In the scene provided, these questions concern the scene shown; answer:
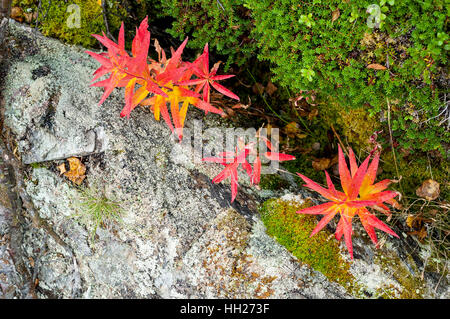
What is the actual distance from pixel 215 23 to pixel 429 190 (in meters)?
2.50

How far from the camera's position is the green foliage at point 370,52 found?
233 centimetres

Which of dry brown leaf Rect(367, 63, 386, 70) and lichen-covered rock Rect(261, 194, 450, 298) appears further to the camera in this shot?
lichen-covered rock Rect(261, 194, 450, 298)

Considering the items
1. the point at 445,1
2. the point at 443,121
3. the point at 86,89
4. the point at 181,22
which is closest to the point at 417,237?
the point at 443,121

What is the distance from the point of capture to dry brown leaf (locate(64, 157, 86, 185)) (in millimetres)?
2918

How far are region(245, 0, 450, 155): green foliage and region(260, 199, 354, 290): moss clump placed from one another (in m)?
1.06

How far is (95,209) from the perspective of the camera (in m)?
2.85

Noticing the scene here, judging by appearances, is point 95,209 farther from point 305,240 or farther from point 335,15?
point 335,15

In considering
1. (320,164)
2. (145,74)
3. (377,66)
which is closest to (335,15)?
(377,66)

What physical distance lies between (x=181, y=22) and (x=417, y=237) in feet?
9.64

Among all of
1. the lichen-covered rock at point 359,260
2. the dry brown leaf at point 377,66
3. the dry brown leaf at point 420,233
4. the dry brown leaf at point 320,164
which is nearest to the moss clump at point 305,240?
the lichen-covered rock at point 359,260

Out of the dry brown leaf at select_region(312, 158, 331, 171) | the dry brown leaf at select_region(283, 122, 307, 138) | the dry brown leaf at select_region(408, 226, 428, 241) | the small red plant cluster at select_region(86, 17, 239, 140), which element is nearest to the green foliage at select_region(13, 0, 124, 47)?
the small red plant cluster at select_region(86, 17, 239, 140)

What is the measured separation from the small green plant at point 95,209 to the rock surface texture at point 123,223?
0.01 metres

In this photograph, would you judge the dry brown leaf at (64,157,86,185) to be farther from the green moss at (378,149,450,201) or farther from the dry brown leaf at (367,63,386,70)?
the green moss at (378,149,450,201)

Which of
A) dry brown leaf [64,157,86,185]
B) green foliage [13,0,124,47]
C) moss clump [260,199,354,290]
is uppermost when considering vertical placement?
green foliage [13,0,124,47]
